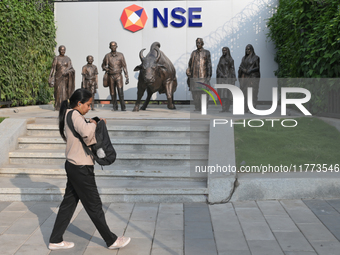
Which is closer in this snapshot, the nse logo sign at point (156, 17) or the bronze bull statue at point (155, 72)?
the bronze bull statue at point (155, 72)

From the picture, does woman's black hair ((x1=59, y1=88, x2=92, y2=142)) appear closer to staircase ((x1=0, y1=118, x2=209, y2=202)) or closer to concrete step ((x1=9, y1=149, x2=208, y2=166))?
staircase ((x1=0, y1=118, x2=209, y2=202))

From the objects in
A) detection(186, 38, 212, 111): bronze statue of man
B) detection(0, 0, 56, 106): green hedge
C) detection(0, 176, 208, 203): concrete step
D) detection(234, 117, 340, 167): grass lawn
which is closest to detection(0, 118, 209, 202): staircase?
detection(0, 176, 208, 203): concrete step

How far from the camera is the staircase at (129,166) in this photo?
6832 mm

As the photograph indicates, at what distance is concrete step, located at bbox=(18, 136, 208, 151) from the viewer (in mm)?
8562

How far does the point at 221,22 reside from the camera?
20266 mm

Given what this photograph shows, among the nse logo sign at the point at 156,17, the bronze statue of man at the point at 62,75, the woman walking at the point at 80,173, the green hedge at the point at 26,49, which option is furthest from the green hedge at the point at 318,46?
the green hedge at the point at 26,49

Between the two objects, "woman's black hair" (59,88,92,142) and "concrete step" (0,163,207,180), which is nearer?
"woman's black hair" (59,88,92,142)

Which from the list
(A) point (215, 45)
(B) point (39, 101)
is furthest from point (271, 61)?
(B) point (39, 101)

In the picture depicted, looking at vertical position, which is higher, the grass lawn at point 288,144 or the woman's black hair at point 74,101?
the woman's black hair at point 74,101

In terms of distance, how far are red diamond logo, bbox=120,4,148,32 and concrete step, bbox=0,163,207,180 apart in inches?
543

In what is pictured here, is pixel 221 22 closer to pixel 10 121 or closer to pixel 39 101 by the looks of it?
pixel 39 101

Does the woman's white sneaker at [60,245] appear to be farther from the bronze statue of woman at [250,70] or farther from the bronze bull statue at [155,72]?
the bronze statue of woman at [250,70]

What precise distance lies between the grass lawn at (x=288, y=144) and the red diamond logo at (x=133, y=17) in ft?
40.5

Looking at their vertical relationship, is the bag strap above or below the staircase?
above
